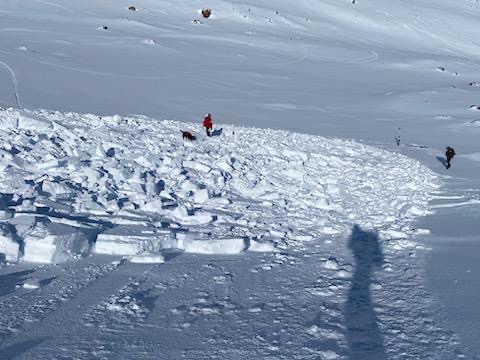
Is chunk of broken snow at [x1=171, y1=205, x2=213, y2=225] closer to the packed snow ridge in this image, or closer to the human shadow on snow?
the packed snow ridge

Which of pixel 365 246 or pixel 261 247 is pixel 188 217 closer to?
pixel 261 247

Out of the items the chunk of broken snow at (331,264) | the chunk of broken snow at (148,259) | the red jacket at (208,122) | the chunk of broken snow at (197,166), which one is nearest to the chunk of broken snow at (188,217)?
the chunk of broken snow at (148,259)

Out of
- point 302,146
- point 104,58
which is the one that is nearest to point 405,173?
point 302,146

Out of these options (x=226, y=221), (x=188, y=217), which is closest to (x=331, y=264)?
(x=226, y=221)

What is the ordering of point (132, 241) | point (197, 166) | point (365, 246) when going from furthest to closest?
point (197, 166), point (365, 246), point (132, 241)

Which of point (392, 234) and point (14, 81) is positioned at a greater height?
point (14, 81)

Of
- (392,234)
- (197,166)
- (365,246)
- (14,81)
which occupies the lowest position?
(365,246)

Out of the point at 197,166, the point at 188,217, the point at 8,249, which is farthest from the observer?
the point at 197,166
